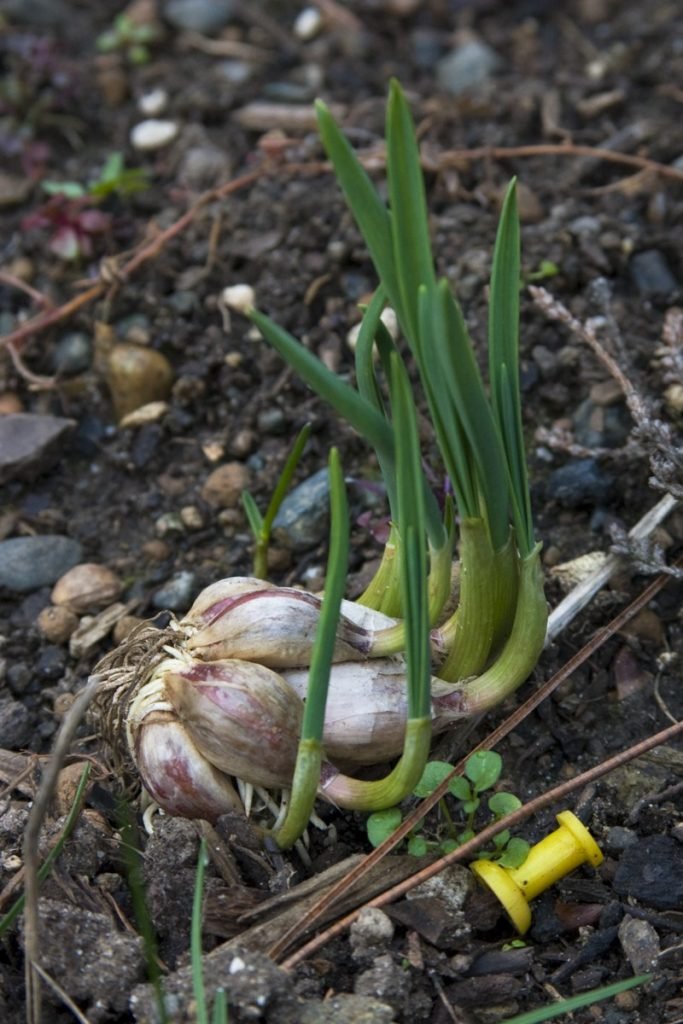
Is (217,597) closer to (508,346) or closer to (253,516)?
(253,516)

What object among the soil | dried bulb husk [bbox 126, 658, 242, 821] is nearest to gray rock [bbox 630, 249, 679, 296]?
the soil

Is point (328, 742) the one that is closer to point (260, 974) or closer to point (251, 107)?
point (260, 974)

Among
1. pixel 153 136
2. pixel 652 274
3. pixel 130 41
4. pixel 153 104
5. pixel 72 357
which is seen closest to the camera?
pixel 652 274

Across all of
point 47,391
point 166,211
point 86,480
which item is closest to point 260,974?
point 86,480

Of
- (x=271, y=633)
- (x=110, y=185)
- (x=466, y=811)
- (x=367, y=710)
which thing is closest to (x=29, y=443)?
(x=110, y=185)

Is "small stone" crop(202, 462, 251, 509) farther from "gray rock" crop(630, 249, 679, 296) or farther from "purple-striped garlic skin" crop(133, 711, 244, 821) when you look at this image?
"gray rock" crop(630, 249, 679, 296)
